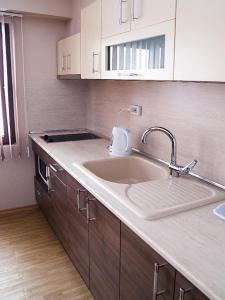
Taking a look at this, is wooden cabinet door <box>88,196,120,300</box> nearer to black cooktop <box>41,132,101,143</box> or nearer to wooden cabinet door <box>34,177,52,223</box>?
wooden cabinet door <box>34,177,52,223</box>

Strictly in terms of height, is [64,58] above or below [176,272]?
above

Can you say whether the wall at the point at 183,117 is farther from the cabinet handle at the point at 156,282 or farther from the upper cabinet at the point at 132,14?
the cabinet handle at the point at 156,282

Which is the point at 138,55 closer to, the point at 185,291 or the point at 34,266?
the point at 185,291

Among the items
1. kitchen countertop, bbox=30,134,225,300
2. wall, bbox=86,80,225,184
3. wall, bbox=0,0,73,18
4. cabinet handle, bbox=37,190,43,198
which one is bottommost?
cabinet handle, bbox=37,190,43,198

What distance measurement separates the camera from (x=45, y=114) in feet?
10.5

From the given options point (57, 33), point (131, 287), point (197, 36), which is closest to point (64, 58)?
point (57, 33)

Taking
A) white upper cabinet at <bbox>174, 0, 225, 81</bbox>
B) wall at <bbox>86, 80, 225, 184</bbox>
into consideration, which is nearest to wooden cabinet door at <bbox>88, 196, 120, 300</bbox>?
wall at <bbox>86, 80, 225, 184</bbox>

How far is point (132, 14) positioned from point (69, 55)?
1257 mm

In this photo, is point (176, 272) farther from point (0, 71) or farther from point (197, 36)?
point (0, 71)

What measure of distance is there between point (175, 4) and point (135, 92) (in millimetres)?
1068

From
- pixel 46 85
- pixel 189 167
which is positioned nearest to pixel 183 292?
pixel 189 167

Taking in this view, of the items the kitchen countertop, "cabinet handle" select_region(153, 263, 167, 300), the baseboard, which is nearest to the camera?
the kitchen countertop

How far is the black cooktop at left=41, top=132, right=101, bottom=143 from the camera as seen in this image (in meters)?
2.87

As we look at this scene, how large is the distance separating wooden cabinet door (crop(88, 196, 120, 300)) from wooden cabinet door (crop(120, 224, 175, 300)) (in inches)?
2.8
